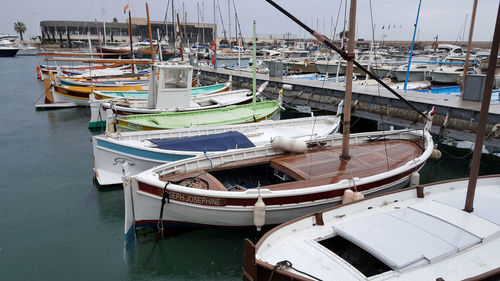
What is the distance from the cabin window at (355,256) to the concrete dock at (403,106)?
9635mm

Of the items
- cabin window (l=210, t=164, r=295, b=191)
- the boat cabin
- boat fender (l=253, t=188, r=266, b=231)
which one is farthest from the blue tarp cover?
the boat cabin

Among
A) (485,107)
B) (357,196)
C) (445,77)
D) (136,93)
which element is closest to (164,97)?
(136,93)

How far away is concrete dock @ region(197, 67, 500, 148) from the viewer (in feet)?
42.0

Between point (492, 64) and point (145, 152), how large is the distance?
8800mm

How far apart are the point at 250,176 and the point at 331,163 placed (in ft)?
7.81

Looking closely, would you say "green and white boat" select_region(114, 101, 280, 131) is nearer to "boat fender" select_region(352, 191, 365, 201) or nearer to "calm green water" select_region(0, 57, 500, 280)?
"calm green water" select_region(0, 57, 500, 280)

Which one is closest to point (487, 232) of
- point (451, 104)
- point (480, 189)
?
point (480, 189)

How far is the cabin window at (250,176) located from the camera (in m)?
9.25

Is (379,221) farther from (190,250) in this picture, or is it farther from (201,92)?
(201,92)

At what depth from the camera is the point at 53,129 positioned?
19.7 m

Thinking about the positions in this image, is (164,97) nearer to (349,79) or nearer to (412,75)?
(349,79)

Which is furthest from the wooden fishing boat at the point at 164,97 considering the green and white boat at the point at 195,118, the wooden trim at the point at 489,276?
the wooden trim at the point at 489,276

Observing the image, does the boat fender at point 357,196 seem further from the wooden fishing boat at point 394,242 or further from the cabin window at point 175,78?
the cabin window at point 175,78

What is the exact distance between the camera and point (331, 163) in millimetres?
8898
